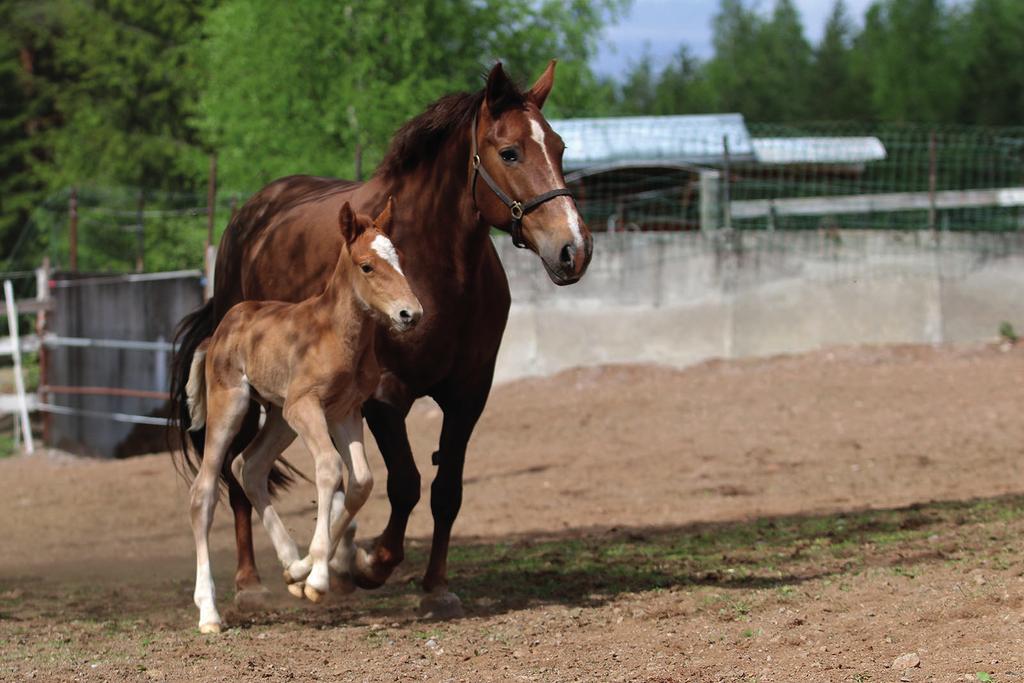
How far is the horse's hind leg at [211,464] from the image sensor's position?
5.98 m

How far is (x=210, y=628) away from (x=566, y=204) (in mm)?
2405

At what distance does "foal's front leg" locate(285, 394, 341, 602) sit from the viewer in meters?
5.43

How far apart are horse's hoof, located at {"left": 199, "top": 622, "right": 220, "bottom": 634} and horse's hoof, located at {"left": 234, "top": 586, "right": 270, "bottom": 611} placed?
29.9 inches

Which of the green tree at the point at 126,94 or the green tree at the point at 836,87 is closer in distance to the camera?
the green tree at the point at 126,94

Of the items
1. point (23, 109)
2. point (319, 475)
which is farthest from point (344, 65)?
point (319, 475)

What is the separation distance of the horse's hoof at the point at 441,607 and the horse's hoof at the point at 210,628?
987mm

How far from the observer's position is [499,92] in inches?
232

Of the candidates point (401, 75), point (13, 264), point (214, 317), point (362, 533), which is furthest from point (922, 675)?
Answer: point (13, 264)

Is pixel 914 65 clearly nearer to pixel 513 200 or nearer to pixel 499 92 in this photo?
pixel 499 92

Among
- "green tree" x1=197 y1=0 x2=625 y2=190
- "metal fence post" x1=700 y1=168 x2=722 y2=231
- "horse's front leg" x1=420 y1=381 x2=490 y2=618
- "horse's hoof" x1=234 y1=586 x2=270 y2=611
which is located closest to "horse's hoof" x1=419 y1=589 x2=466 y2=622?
"horse's front leg" x1=420 y1=381 x2=490 y2=618

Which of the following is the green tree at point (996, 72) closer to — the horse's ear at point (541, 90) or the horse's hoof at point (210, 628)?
the horse's ear at point (541, 90)

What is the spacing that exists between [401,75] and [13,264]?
10.6 m

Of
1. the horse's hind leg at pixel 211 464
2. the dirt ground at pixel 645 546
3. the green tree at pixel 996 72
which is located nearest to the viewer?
the dirt ground at pixel 645 546

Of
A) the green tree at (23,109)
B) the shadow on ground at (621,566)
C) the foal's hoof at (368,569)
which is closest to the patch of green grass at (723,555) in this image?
the shadow on ground at (621,566)
